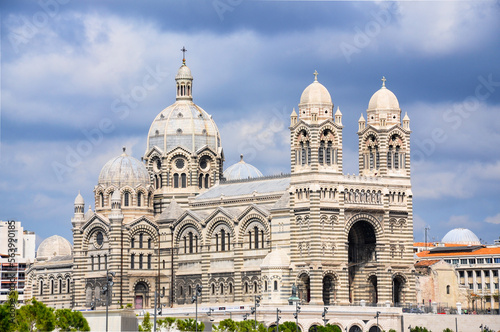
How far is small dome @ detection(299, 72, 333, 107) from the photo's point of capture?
11550 cm

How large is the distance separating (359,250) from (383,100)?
15.2 m

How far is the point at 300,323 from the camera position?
107938mm

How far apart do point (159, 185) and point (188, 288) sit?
14.6 m

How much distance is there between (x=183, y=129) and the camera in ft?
445

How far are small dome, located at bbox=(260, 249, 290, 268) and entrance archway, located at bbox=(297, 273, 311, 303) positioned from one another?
1867 mm

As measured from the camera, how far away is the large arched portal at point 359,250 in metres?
119

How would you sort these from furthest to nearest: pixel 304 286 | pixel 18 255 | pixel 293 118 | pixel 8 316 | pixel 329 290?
1. pixel 18 255
2. pixel 293 118
3. pixel 329 290
4. pixel 304 286
5. pixel 8 316

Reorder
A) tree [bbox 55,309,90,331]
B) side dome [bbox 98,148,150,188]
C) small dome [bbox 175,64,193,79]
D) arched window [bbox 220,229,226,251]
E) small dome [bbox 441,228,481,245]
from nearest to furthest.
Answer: tree [bbox 55,309,90,331]
arched window [bbox 220,229,226,251]
side dome [bbox 98,148,150,188]
small dome [bbox 175,64,193,79]
small dome [bbox 441,228,481,245]

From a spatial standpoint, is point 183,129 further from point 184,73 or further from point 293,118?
point 293,118

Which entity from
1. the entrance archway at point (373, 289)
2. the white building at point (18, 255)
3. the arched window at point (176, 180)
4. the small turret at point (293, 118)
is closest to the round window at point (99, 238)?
the arched window at point (176, 180)

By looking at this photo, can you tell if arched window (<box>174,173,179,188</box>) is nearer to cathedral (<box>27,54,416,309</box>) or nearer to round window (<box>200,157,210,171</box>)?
cathedral (<box>27,54,416,309</box>)

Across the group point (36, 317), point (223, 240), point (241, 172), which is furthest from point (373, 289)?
point (36, 317)

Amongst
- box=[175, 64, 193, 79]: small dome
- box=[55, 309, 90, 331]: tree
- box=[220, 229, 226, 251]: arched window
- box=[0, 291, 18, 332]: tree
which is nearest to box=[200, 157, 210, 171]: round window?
box=[175, 64, 193, 79]: small dome

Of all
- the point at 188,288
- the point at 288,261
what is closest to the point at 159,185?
the point at 188,288
